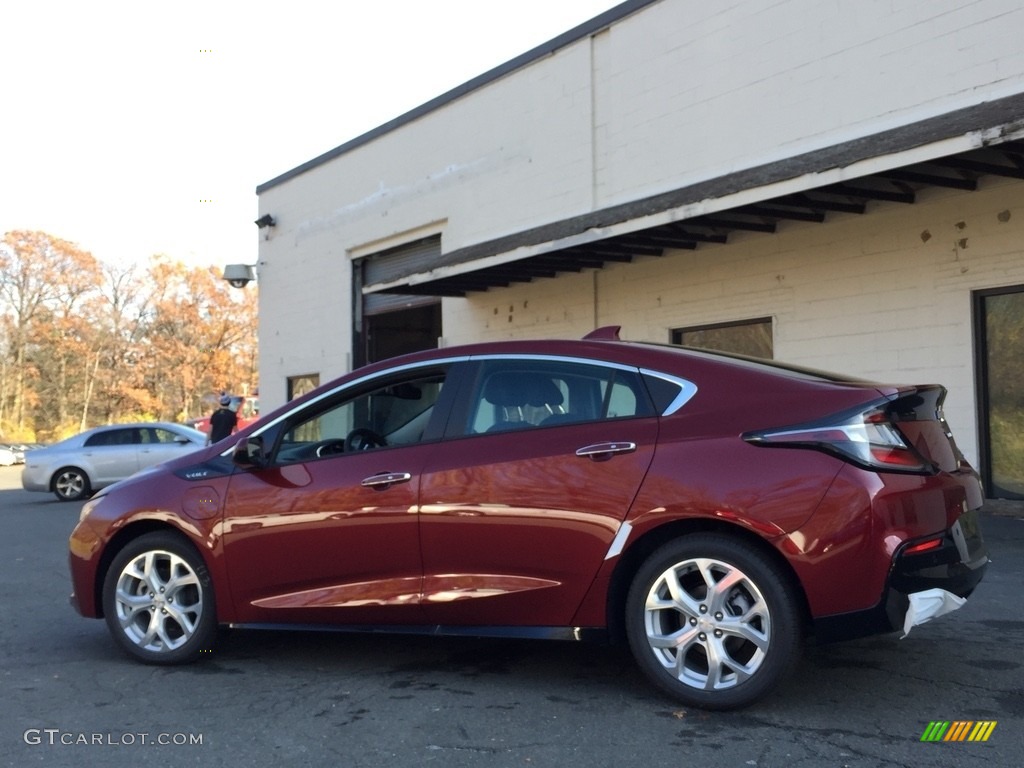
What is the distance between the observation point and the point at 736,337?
1315 centimetres

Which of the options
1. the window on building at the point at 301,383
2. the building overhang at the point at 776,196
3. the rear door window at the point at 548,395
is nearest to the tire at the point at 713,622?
the rear door window at the point at 548,395

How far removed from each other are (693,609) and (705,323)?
9491mm

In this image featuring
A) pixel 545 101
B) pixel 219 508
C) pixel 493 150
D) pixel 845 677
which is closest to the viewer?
pixel 845 677

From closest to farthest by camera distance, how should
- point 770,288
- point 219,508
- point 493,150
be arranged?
point 219,508 < point 770,288 < point 493,150

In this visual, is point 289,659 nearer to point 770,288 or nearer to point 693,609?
point 693,609

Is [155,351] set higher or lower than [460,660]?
higher

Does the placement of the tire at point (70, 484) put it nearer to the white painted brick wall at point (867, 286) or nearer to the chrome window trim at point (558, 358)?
the white painted brick wall at point (867, 286)

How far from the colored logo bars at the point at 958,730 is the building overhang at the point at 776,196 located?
5339 mm

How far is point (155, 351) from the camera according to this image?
59281 mm

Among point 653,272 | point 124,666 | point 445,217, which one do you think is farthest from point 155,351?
point 124,666

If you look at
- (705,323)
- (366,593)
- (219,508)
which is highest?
(705,323)

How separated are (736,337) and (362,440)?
8698 mm

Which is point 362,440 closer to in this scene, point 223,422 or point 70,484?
point 223,422

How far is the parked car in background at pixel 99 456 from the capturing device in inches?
746
